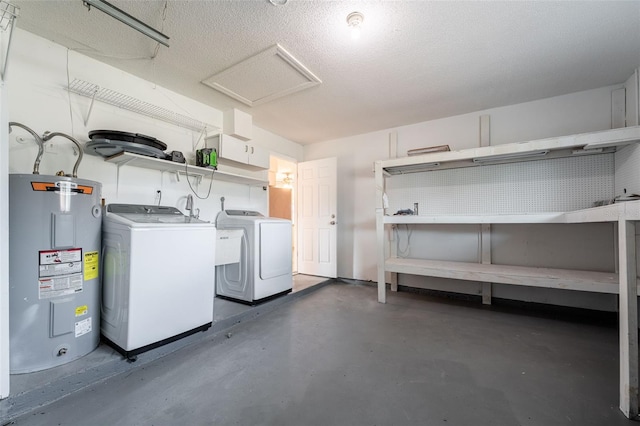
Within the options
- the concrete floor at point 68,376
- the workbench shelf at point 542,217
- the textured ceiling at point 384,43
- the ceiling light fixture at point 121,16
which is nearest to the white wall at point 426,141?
the textured ceiling at point 384,43

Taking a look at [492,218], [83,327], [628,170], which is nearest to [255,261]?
[83,327]

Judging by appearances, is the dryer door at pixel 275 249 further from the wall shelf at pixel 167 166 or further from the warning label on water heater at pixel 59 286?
the warning label on water heater at pixel 59 286

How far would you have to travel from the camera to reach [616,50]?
2186mm

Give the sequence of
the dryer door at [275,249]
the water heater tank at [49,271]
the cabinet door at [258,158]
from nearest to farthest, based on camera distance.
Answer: the water heater tank at [49,271] < the dryer door at [275,249] < the cabinet door at [258,158]

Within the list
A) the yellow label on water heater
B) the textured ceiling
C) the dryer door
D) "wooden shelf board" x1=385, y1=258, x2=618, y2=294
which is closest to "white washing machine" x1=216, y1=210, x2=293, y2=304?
the dryer door

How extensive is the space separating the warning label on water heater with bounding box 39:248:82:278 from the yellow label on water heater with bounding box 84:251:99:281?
0.13 ft

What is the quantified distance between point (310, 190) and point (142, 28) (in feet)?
10.1

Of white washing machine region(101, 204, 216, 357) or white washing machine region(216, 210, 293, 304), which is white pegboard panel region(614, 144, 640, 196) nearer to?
white washing machine region(216, 210, 293, 304)

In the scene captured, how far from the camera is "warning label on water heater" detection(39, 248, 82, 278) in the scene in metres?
1.61

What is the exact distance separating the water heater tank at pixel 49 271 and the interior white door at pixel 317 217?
119 inches

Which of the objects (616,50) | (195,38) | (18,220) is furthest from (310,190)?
(616,50)

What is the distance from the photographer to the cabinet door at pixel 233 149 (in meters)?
3.07

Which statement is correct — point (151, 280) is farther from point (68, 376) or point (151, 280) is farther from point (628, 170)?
point (628, 170)

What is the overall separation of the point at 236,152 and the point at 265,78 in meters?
1.00
